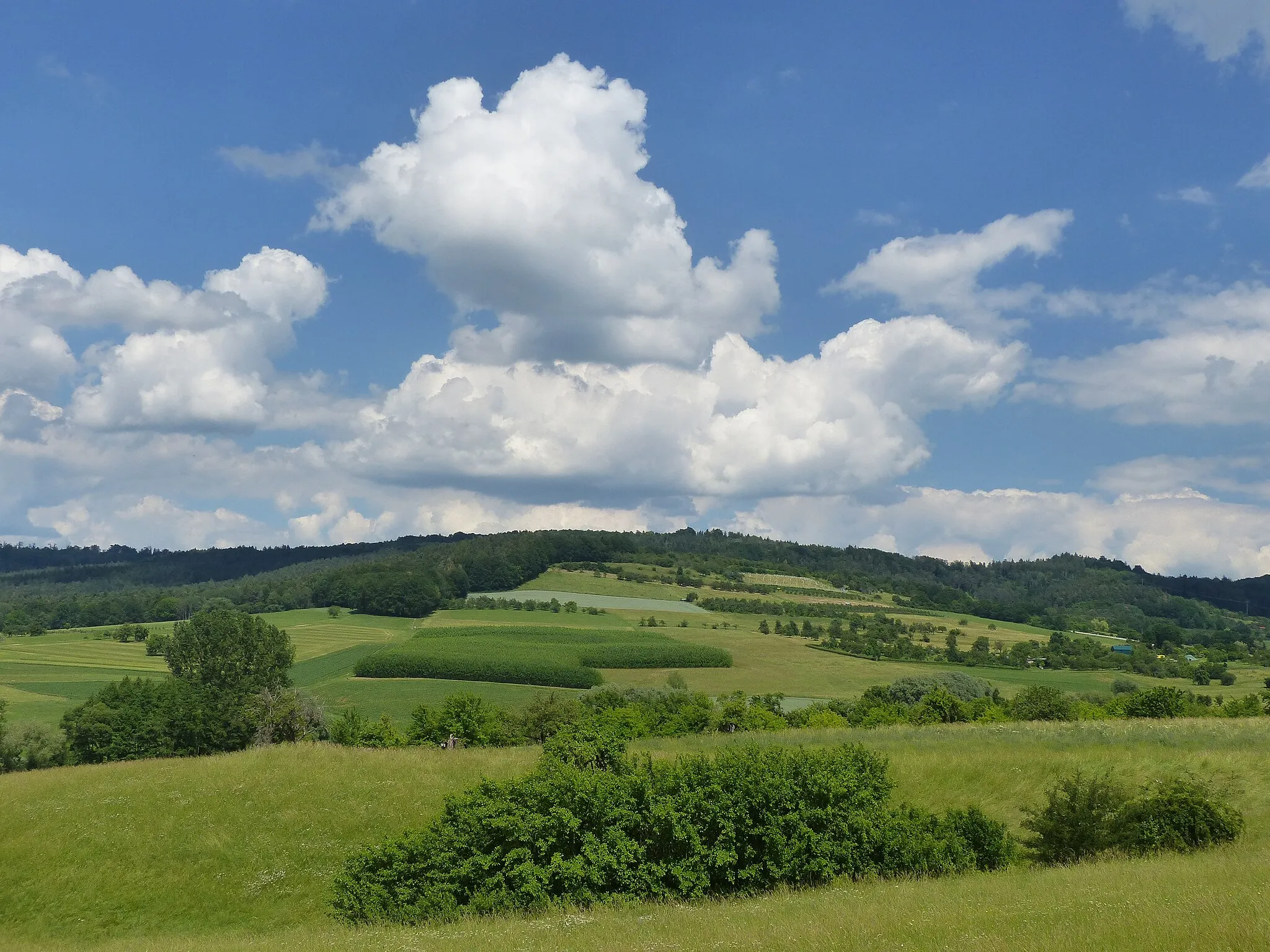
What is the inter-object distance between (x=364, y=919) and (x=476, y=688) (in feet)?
315

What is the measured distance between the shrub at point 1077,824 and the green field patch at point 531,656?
9726 centimetres

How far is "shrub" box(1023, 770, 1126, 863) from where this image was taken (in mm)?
25891

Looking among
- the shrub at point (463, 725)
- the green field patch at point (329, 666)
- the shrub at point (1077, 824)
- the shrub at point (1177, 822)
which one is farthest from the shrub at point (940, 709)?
the green field patch at point (329, 666)

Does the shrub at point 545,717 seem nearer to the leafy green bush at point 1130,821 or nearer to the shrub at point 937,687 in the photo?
the shrub at point 937,687

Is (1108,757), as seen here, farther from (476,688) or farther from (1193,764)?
(476,688)

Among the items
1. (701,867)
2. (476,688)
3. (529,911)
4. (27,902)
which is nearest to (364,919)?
(529,911)

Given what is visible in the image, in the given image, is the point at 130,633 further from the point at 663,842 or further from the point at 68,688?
the point at 663,842

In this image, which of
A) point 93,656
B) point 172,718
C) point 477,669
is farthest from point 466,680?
point 93,656

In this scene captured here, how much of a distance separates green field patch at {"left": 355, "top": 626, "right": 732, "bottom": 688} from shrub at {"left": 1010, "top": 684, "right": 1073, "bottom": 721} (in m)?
51.0

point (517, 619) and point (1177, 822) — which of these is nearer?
point (1177, 822)

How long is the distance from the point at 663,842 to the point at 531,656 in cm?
10669

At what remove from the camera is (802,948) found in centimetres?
1383

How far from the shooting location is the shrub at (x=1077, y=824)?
25891 mm

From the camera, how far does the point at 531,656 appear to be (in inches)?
5059
